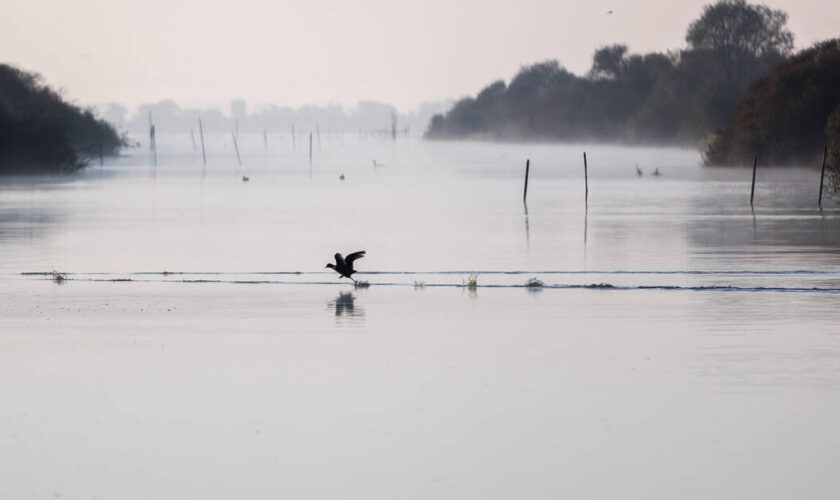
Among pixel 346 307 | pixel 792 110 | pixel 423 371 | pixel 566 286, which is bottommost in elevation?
pixel 566 286

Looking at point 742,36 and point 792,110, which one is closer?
point 792,110

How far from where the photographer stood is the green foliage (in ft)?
336

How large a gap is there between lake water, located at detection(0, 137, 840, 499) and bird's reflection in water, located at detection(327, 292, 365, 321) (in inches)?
5.1

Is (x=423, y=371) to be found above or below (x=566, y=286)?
above

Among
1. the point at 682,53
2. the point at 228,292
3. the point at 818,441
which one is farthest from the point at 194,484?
the point at 682,53

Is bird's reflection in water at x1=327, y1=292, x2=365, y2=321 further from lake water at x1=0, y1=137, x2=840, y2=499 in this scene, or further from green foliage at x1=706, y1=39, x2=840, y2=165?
green foliage at x1=706, y1=39, x2=840, y2=165

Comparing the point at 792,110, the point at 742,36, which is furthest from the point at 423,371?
the point at 742,36

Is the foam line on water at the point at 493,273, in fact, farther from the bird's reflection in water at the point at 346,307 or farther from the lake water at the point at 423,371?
the bird's reflection in water at the point at 346,307

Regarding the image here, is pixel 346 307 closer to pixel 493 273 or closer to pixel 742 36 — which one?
pixel 493 273

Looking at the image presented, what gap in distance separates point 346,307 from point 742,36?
153m

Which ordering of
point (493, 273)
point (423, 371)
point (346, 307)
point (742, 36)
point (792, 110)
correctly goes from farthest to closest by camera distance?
point (742, 36)
point (792, 110)
point (493, 273)
point (346, 307)
point (423, 371)

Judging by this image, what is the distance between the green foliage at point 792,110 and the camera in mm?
102562

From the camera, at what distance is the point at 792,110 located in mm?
103125

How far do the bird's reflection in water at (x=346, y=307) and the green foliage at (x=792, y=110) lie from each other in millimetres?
79694
